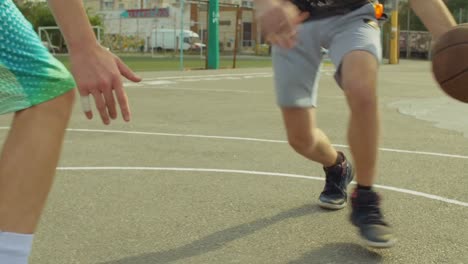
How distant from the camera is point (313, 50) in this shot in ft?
11.9

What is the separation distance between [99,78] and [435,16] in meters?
2.07

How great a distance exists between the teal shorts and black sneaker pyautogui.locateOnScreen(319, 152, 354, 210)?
239 centimetres

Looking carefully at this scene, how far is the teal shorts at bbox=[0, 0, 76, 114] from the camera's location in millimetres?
1771

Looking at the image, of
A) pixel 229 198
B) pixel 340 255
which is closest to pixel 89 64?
pixel 340 255

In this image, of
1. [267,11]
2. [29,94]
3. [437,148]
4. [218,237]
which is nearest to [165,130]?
[437,148]

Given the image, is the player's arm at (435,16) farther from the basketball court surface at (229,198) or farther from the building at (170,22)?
the building at (170,22)

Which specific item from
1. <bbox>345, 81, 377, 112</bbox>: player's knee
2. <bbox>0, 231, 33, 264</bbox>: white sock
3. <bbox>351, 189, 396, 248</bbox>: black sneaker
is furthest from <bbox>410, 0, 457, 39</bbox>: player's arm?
<bbox>0, 231, 33, 264</bbox>: white sock

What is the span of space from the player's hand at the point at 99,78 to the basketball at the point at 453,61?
Answer: 1899 millimetres

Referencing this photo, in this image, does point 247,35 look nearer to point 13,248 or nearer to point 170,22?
point 170,22

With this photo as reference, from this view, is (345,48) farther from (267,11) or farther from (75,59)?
(75,59)

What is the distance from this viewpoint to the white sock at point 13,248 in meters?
1.69

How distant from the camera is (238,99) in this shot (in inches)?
462

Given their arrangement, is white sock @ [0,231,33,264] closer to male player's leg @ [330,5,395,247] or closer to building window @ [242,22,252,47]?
male player's leg @ [330,5,395,247]

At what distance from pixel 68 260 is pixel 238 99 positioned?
8.78 meters
